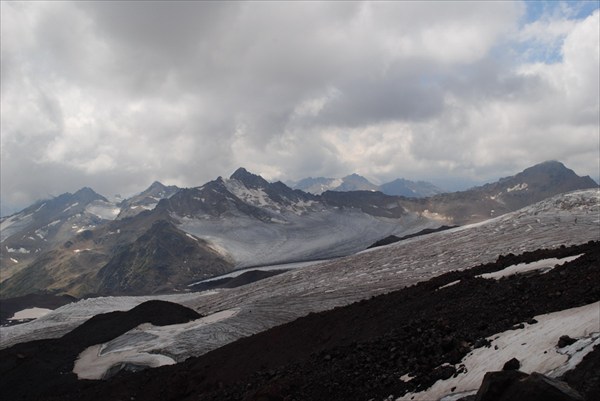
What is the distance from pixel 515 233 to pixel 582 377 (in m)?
85.9

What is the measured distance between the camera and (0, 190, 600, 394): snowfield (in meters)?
61.4

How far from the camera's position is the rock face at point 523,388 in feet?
34.3

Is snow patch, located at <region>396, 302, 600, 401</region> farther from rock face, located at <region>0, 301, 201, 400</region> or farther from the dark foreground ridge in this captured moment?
rock face, located at <region>0, 301, 201, 400</region>

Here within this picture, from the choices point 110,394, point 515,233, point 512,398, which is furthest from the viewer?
point 515,233

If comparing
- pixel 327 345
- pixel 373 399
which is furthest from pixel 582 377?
pixel 327 345

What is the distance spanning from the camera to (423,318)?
24.0m

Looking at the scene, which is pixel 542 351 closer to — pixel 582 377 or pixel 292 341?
pixel 582 377


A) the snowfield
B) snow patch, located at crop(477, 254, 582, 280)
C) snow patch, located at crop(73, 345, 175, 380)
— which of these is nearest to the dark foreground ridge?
snow patch, located at crop(477, 254, 582, 280)

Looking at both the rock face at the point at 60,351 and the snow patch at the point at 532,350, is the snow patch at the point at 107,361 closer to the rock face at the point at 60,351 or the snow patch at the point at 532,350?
the rock face at the point at 60,351

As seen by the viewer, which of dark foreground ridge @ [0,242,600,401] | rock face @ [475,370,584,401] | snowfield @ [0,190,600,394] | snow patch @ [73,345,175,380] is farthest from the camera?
snowfield @ [0,190,600,394]

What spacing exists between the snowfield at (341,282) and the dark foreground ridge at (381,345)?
20245 millimetres

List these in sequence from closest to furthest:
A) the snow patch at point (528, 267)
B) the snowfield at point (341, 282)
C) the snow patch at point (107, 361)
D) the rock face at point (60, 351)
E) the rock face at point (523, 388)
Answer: the rock face at point (523, 388) < the snow patch at point (528, 267) < the rock face at point (60, 351) < the snow patch at point (107, 361) < the snowfield at point (341, 282)

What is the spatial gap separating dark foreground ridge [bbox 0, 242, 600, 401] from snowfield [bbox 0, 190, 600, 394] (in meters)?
20.2

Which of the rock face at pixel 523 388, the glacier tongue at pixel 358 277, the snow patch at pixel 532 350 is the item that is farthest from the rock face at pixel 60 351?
the rock face at pixel 523 388
